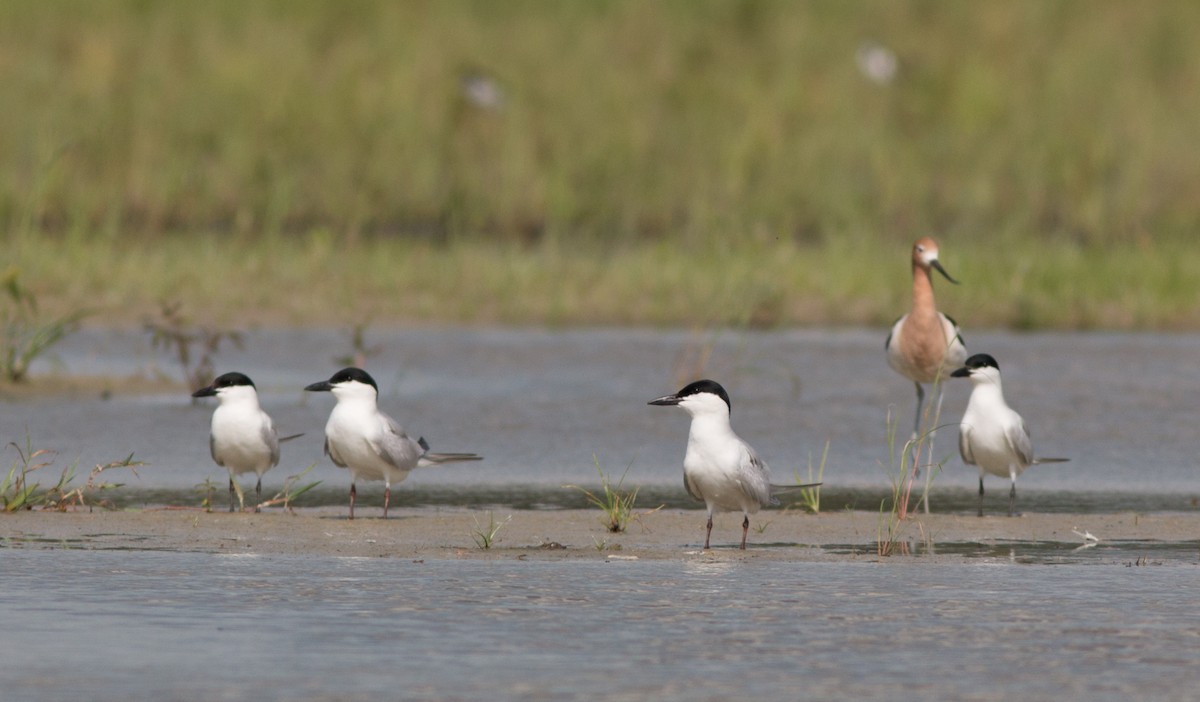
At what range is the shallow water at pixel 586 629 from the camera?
17.7 feet

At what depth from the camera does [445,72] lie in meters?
23.7

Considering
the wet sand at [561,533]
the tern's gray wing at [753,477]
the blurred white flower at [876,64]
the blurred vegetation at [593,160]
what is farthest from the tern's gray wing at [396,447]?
the blurred white flower at [876,64]

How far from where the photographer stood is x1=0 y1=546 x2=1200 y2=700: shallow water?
539cm

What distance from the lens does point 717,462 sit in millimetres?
8008

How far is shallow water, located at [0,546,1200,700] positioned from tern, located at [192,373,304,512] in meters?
1.32

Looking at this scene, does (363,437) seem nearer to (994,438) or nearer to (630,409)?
(994,438)

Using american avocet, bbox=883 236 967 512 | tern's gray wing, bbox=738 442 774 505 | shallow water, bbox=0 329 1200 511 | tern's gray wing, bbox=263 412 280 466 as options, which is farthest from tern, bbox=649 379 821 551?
american avocet, bbox=883 236 967 512

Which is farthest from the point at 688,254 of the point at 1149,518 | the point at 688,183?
the point at 1149,518

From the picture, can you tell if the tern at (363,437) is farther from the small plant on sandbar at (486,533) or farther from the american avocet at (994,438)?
the american avocet at (994,438)

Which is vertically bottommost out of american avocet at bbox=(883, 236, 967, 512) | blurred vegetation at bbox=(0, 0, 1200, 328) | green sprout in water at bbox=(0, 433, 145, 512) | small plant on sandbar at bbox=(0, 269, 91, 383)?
green sprout in water at bbox=(0, 433, 145, 512)

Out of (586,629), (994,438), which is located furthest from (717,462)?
(586,629)

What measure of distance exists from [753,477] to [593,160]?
549 inches

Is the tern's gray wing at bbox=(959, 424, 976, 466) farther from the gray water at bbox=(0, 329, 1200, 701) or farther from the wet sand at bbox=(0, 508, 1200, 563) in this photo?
the wet sand at bbox=(0, 508, 1200, 563)

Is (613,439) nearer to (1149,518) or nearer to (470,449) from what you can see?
(470,449)
